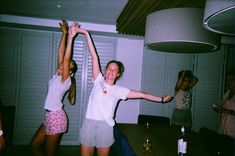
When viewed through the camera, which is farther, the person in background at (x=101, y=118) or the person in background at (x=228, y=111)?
the person in background at (x=228, y=111)

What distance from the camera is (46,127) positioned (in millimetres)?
2898

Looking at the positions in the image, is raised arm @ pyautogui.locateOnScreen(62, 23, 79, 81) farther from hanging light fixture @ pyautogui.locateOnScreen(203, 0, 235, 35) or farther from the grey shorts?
hanging light fixture @ pyautogui.locateOnScreen(203, 0, 235, 35)

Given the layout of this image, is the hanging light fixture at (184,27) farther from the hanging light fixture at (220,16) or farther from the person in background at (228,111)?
the person in background at (228,111)

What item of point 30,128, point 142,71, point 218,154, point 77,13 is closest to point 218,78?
point 142,71

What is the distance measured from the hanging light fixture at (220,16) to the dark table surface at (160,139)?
48.2 inches

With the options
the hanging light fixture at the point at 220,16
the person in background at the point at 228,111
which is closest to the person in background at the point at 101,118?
the hanging light fixture at the point at 220,16

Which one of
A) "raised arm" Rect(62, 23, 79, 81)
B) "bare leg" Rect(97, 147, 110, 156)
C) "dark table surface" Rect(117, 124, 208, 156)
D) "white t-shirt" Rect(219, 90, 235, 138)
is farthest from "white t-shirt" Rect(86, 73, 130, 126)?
"white t-shirt" Rect(219, 90, 235, 138)

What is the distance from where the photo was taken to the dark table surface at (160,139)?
2.15 metres

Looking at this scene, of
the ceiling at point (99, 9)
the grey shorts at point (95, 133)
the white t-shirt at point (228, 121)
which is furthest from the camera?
the white t-shirt at point (228, 121)

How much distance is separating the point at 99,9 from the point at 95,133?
6.79 ft

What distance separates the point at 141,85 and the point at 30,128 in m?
2.47

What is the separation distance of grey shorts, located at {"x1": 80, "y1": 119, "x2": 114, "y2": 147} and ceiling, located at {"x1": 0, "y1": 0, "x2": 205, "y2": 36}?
153 centimetres

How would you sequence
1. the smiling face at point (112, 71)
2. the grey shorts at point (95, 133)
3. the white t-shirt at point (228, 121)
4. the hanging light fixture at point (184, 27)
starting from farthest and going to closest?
the white t-shirt at point (228, 121) < the smiling face at point (112, 71) < the grey shorts at point (95, 133) < the hanging light fixture at point (184, 27)

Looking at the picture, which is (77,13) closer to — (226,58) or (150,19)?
(150,19)
